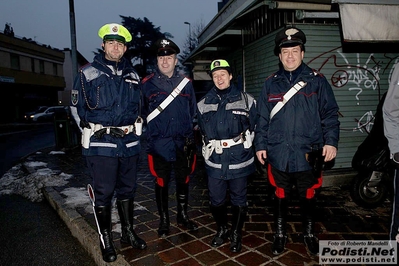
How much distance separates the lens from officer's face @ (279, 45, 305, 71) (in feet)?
10.0

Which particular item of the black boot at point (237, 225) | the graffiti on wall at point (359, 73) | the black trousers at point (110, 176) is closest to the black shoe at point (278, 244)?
the black boot at point (237, 225)

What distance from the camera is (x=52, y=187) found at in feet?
19.1

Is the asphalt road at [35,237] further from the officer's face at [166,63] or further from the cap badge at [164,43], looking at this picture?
the cap badge at [164,43]

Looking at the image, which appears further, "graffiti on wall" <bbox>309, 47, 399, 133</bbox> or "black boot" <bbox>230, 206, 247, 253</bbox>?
"graffiti on wall" <bbox>309, 47, 399, 133</bbox>

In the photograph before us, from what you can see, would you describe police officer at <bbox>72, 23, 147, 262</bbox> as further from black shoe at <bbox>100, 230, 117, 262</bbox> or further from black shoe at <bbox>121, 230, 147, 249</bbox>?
black shoe at <bbox>121, 230, 147, 249</bbox>

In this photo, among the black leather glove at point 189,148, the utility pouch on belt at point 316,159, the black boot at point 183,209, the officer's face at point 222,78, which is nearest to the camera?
the utility pouch on belt at point 316,159

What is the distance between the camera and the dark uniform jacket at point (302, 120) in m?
3.02

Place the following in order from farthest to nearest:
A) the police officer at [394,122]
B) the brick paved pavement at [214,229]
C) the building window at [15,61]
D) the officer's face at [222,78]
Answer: the building window at [15,61] → the officer's face at [222,78] → the brick paved pavement at [214,229] → the police officer at [394,122]

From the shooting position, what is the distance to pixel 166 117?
3527mm

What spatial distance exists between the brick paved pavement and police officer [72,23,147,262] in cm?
53

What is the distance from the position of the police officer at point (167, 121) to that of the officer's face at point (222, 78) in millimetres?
501

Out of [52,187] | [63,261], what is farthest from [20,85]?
[63,261]

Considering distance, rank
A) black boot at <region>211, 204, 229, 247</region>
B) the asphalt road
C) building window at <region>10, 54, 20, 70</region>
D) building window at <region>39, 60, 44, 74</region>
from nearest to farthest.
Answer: black boot at <region>211, 204, 229, 247</region> < the asphalt road < building window at <region>10, 54, 20, 70</region> < building window at <region>39, 60, 44, 74</region>

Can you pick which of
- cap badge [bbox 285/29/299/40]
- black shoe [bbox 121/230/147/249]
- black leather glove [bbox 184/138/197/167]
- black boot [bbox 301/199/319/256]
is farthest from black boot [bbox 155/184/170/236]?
cap badge [bbox 285/29/299/40]
